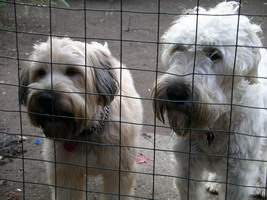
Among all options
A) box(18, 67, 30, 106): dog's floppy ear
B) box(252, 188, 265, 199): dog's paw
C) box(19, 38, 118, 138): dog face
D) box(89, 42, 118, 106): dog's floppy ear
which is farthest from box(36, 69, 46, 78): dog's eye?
box(252, 188, 265, 199): dog's paw

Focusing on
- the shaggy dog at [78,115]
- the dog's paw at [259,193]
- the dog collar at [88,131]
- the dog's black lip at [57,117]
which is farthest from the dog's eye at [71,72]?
the dog's paw at [259,193]

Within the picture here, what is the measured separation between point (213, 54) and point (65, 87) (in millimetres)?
1041

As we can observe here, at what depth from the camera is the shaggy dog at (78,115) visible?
9.32 ft

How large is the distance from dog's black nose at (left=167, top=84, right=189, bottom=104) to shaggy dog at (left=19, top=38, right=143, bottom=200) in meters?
0.35

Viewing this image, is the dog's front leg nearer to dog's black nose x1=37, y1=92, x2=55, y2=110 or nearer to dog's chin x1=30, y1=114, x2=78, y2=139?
dog's chin x1=30, y1=114, x2=78, y2=139

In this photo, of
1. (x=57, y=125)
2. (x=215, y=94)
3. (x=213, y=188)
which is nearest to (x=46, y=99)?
(x=57, y=125)

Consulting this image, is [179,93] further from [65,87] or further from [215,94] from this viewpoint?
[65,87]

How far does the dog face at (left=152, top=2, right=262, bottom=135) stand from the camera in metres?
2.66

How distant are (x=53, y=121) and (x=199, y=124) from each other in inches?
40.4

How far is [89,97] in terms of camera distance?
2.99 metres

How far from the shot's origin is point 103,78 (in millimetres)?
3088

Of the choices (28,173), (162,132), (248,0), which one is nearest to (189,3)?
(248,0)

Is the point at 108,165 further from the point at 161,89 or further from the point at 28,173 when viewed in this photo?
the point at 28,173

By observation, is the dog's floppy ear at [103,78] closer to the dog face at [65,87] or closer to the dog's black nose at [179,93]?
the dog face at [65,87]
